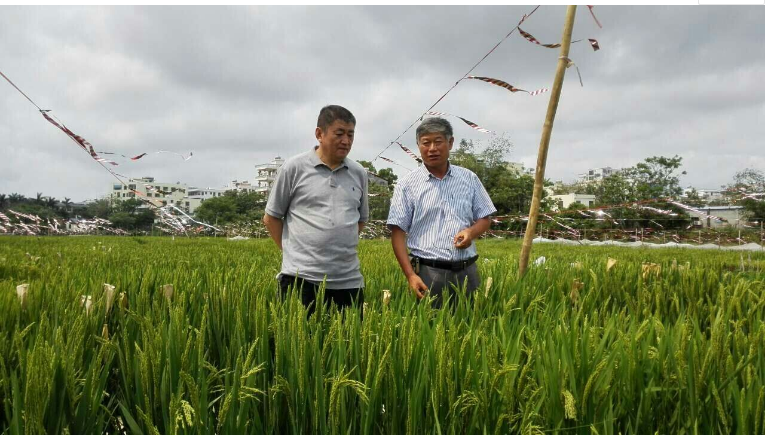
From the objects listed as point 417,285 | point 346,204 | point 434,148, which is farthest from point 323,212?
point 434,148

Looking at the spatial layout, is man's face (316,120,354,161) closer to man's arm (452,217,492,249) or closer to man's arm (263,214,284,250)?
man's arm (263,214,284,250)

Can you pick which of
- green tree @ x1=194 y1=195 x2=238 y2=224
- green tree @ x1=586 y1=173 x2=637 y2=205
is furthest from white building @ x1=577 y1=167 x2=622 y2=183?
green tree @ x1=194 y1=195 x2=238 y2=224

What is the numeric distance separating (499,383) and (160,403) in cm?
86

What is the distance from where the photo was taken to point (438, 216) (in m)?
2.78

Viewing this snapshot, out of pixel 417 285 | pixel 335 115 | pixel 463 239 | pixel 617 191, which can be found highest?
pixel 617 191

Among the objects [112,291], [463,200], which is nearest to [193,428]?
[112,291]

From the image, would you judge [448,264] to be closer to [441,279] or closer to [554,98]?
[441,279]

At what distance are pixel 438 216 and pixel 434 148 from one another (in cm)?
39

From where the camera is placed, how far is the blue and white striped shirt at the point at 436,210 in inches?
108

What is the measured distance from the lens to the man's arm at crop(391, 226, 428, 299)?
2.50 m

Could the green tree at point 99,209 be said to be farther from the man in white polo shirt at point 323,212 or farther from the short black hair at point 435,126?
the short black hair at point 435,126

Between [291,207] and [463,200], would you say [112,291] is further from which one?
[463,200]

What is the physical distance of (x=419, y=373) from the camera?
1188 mm

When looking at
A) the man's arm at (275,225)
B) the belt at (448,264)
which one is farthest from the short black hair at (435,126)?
the man's arm at (275,225)
